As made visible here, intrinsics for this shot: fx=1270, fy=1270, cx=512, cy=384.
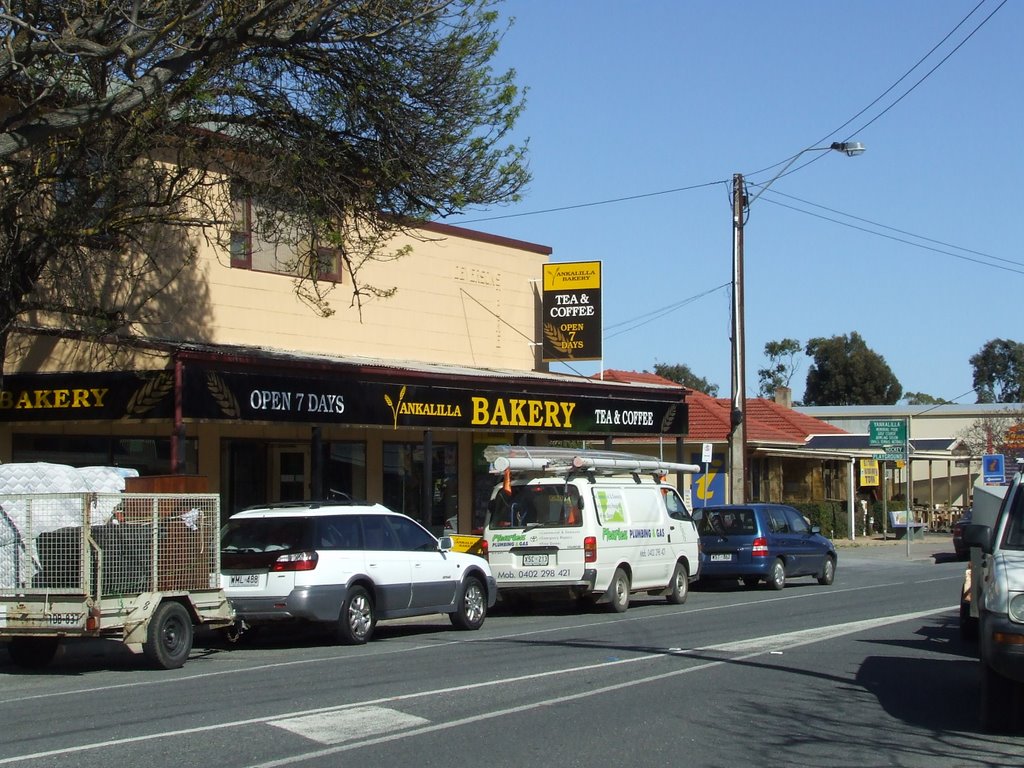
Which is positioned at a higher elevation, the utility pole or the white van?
the utility pole

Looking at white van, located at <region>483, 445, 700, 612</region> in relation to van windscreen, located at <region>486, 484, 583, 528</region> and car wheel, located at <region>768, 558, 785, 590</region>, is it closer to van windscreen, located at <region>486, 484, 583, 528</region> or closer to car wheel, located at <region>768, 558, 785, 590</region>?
van windscreen, located at <region>486, 484, 583, 528</region>

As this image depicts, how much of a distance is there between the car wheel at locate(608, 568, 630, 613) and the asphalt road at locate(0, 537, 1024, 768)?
1713 mm

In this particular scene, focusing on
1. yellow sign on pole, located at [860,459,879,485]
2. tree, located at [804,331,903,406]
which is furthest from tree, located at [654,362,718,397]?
yellow sign on pole, located at [860,459,879,485]

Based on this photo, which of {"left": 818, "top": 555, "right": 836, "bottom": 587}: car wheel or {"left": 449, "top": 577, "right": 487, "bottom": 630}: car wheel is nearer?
{"left": 449, "top": 577, "right": 487, "bottom": 630}: car wheel

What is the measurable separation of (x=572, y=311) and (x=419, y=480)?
5019 millimetres

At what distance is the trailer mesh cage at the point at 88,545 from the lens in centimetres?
1241

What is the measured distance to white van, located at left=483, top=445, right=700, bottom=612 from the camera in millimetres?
18672

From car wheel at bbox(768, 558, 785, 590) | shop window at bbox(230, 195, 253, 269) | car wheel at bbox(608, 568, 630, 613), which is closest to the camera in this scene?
car wheel at bbox(608, 568, 630, 613)

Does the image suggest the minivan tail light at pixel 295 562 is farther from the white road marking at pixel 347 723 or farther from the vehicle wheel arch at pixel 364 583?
the white road marking at pixel 347 723

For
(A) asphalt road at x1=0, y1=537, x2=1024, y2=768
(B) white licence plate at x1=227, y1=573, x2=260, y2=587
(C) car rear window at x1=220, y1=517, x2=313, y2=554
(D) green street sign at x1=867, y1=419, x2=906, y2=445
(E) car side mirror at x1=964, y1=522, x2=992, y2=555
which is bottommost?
(A) asphalt road at x1=0, y1=537, x2=1024, y2=768

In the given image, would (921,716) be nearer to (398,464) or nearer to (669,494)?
(669,494)

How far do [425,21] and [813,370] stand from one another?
85842 millimetres

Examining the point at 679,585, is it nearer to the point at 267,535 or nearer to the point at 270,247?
the point at 267,535

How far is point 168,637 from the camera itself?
1310 cm
